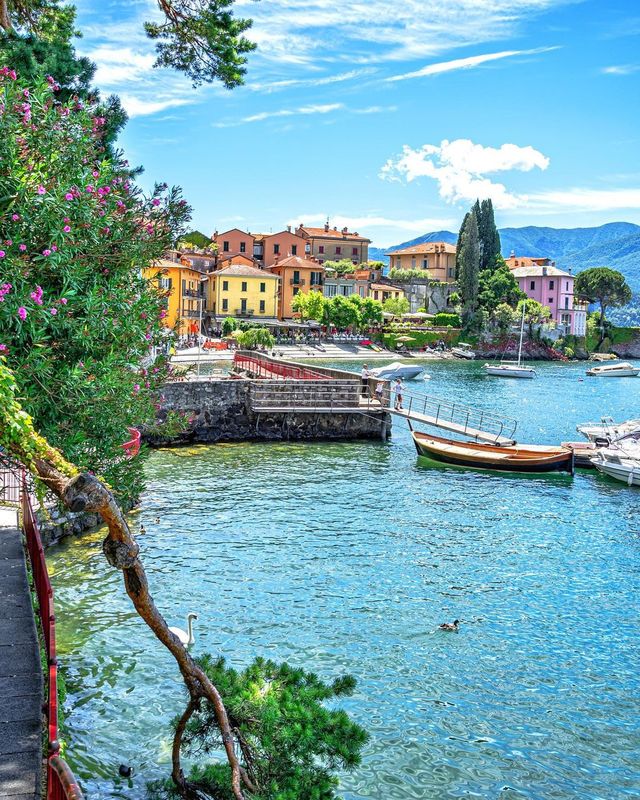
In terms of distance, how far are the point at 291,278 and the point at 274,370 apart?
8052cm

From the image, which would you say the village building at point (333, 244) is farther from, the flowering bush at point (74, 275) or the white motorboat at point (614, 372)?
the flowering bush at point (74, 275)

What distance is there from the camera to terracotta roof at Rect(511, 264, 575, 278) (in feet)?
509

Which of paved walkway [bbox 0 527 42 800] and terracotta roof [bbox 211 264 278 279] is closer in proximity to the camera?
paved walkway [bbox 0 527 42 800]

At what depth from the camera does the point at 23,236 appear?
408 inches

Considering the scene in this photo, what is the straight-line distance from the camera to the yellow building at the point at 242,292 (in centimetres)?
12031

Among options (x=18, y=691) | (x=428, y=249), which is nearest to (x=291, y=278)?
(x=428, y=249)

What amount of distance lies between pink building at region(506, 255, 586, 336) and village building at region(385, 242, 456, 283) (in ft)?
47.2

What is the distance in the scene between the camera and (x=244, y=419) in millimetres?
41438

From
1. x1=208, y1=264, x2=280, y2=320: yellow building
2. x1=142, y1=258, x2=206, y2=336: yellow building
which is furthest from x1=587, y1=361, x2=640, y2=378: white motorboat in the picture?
x1=142, y1=258, x2=206, y2=336: yellow building

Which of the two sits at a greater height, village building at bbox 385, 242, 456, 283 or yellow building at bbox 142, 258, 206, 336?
village building at bbox 385, 242, 456, 283

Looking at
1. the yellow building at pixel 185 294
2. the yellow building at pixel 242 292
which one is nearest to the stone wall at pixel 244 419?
the yellow building at pixel 185 294

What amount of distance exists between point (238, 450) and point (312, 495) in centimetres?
963

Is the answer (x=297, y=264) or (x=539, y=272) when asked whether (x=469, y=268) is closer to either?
(x=539, y=272)

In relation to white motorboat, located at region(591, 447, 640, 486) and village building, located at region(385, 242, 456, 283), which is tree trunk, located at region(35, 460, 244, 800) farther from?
village building, located at region(385, 242, 456, 283)
